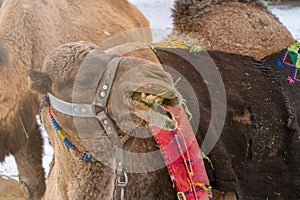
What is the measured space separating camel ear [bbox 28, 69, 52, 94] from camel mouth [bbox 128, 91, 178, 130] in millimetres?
388

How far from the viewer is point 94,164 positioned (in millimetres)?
1880

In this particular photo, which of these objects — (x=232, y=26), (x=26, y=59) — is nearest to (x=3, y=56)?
(x=26, y=59)

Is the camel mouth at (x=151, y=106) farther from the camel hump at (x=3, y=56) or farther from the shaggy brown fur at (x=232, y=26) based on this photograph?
the camel hump at (x=3, y=56)

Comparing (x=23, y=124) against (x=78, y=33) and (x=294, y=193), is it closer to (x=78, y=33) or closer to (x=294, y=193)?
(x=78, y=33)

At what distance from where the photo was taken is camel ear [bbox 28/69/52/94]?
1.76 metres

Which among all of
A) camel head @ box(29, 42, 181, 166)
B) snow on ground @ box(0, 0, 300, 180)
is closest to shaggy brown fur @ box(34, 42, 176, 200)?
camel head @ box(29, 42, 181, 166)

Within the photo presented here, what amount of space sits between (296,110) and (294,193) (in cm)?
46

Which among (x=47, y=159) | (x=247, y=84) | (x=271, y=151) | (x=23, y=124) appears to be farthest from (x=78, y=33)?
(x=271, y=151)

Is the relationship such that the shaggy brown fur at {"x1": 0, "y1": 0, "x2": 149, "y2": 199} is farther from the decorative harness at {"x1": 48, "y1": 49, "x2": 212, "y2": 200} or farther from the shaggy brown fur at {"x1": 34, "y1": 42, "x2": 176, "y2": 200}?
the decorative harness at {"x1": 48, "y1": 49, "x2": 212, "y2": 200}

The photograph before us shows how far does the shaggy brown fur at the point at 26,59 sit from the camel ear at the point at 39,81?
1738mm

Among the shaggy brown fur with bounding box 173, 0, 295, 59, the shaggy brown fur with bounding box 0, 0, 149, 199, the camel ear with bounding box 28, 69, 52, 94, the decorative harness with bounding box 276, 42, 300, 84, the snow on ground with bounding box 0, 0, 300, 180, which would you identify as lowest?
the snow on ground with bounding box 0, 0, 300, 180

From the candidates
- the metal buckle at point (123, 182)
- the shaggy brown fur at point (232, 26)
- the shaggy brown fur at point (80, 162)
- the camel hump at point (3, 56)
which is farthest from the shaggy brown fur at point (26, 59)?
the metal buckle at point (123, 182)

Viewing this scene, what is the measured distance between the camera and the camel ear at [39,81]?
1.76 metres

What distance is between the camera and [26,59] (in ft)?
11.8
